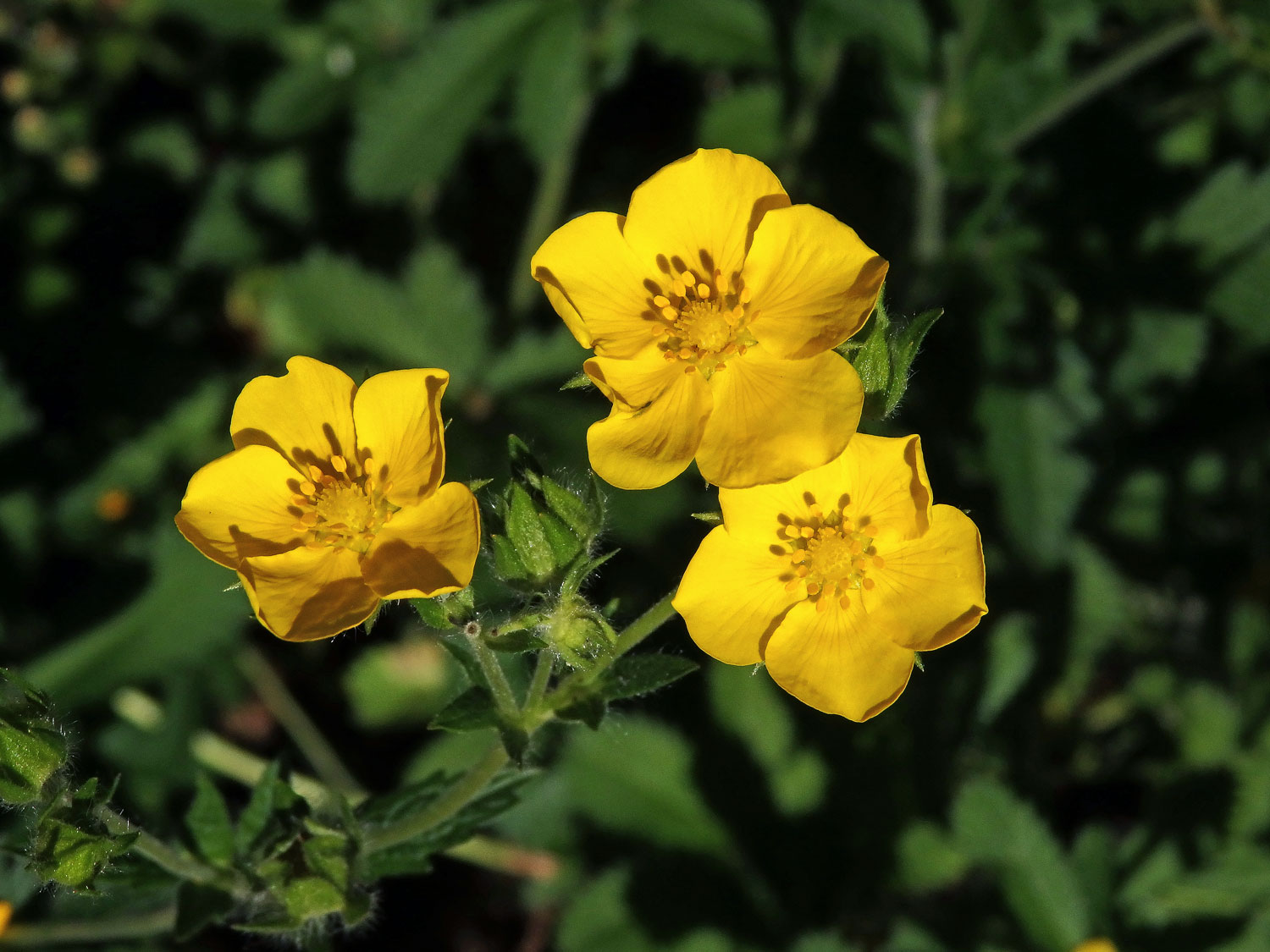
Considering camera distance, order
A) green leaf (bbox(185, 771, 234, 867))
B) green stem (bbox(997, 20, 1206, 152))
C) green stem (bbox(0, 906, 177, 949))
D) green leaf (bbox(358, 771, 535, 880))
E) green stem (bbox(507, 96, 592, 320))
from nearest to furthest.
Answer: green leaf (bbox(358, 771, 535, 880)) < green leaf (bbox(185, 771, 234, 867)) < green stem (bbox(0, 906, 177, 949)) < green stem (bbox(997, 20, 1206, 152)) < green stem (bbox(507, 96, 592, 320))

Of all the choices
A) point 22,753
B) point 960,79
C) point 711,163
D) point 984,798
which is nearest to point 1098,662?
point 984,798

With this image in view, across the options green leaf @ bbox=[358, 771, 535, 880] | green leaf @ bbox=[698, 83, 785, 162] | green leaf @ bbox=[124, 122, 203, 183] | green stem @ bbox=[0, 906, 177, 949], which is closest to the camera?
green leaf @ bbox=[358, 771, 535, 880]

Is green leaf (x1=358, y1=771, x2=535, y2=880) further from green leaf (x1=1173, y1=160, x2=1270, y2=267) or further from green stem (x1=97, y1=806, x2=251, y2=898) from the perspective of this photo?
green leaf (x1=1173, y1=160, x2=1270, y2=267)

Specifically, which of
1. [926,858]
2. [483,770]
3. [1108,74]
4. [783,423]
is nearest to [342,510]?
[483,770]

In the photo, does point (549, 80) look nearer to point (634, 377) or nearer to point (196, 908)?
point (634, 377)

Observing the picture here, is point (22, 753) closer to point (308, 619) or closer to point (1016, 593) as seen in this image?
point (308, 619)

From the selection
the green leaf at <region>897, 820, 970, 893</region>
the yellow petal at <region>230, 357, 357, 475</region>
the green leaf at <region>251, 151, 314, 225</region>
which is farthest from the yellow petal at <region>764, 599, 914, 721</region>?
the green leaf at <region>251, 151, 314, 225</region>
